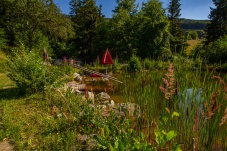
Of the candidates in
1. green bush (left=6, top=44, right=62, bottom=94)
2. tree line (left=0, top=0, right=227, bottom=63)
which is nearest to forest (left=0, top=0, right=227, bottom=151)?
green bush (left=6, top=44, right=62, bottom=94)

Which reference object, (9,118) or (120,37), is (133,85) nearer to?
(9,118)

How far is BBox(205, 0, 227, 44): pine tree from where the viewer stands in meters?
31.6

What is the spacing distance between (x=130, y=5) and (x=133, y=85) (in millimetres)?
30329

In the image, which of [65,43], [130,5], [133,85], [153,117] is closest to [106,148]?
[153,117]

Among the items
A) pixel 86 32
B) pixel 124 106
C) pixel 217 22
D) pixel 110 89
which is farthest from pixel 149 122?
pixel 217 22

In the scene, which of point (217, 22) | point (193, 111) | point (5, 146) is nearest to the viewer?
point (193, 111)

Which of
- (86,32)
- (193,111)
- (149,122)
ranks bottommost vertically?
(149,122)

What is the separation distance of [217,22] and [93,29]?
19.1 meters

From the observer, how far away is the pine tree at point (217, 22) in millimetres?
31594

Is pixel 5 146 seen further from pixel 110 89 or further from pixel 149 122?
pixel 110 89

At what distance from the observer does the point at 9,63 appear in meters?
6.74

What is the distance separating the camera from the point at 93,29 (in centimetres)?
3052

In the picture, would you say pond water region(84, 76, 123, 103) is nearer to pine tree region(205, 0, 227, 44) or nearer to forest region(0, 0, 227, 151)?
forest region(0, 0, 227, 151)

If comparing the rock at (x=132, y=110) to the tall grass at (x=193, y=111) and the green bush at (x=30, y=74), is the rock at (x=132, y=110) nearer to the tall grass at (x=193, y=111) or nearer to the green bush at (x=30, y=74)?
the tall grass at (x=193, y=111)
